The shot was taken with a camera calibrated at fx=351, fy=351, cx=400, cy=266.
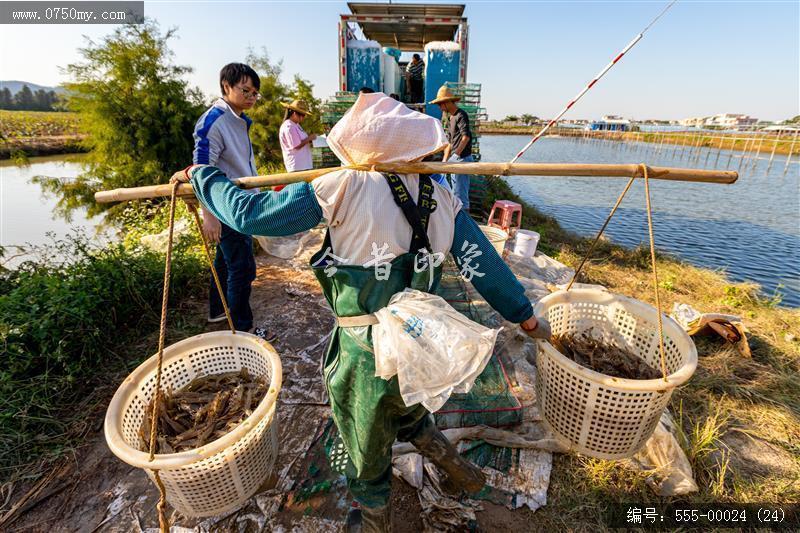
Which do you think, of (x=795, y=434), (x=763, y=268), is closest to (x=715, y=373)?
(x=795, y=434)

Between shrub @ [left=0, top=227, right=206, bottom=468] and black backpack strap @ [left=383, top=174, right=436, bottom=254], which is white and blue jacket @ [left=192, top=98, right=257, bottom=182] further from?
black backpack strap @ [left=383, top=174, right=436, bottom=254]

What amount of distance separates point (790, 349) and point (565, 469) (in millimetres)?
3007

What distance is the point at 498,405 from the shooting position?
8.01 ft

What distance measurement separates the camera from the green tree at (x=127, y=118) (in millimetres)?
8703

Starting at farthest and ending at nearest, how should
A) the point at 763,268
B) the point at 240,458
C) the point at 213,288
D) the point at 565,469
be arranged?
the point at 763,268, the point at 213,288, the point at 565,469, the point at 240,458

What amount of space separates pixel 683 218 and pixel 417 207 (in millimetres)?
12364

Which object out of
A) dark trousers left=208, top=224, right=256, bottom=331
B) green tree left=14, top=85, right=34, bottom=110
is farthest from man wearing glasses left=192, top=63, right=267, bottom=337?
green tree left=14, top=85, right=34, bottom=110

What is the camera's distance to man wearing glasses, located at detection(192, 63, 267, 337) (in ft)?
8.29

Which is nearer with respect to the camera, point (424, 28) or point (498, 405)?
point (498, 405)

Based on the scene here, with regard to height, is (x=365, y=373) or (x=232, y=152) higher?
(x=232, y=152)

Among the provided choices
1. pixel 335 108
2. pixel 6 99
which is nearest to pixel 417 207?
pixel 335 108

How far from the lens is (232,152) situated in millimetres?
2672

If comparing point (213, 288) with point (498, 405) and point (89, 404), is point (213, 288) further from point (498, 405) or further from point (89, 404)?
point (498, 405)

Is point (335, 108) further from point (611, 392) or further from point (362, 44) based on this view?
point (611, 392)
